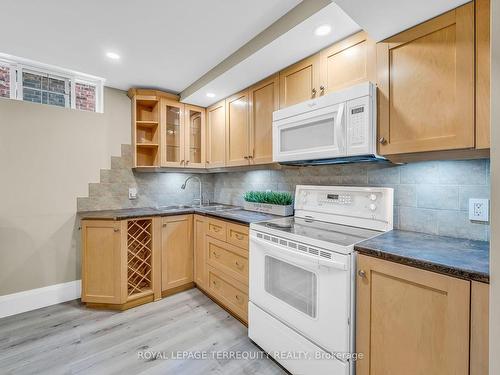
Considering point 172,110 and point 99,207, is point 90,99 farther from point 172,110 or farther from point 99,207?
point 99,207

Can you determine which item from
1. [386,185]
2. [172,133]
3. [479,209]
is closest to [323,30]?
[386,185]

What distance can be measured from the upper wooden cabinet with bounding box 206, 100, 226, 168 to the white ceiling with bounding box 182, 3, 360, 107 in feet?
0.97

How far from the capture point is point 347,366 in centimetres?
123

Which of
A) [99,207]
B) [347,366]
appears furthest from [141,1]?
[347,366]

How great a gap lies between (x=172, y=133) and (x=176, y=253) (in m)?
1.48

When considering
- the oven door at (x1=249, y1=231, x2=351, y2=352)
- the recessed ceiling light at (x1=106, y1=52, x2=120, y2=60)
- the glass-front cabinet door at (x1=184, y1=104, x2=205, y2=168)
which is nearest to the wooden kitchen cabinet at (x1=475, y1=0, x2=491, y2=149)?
the oven door at (x1=249, y1=231, x2=351, y2=352)

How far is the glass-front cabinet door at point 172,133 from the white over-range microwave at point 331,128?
1473mm

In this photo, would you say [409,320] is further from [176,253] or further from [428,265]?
[176,253]

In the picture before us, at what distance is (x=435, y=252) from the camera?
1.12 m

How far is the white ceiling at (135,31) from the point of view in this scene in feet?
5.03

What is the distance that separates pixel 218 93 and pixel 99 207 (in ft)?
6.32

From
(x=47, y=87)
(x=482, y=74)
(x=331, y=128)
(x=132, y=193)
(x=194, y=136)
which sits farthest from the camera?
(x=194, y=136)

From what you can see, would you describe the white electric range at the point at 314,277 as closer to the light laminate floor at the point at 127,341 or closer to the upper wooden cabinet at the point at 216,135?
the light laminate floor at the point at 127,341

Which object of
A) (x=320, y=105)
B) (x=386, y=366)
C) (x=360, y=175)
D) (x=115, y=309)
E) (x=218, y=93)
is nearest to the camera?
(x=386, y=366)
